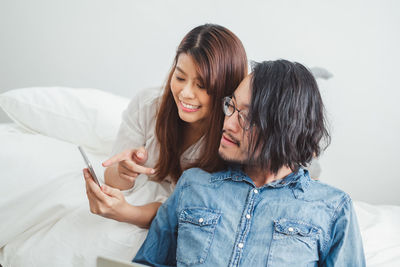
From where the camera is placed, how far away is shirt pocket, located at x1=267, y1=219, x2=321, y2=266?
0.90m

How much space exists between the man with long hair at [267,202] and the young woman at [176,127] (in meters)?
0.14

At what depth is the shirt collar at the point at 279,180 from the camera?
3.25 feet

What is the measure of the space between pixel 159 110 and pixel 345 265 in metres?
0.73

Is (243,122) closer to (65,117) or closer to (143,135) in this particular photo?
(143,135)

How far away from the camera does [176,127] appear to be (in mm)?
1298

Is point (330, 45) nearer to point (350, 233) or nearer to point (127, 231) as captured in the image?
point (350, 233)

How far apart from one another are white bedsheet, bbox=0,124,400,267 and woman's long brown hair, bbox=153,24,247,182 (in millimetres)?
134

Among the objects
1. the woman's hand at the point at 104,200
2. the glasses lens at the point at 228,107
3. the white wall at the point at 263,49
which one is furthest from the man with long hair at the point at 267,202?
the white wall at the point at 263,49

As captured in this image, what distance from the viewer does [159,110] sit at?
50.8 inches

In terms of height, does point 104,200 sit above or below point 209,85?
below

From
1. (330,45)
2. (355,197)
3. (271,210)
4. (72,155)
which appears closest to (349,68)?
(330,45)

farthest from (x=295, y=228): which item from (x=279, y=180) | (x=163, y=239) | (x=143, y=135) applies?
(x=143, y=135)

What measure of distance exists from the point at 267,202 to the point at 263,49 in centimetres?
117

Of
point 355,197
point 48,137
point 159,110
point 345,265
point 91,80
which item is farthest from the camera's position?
point 91,80
